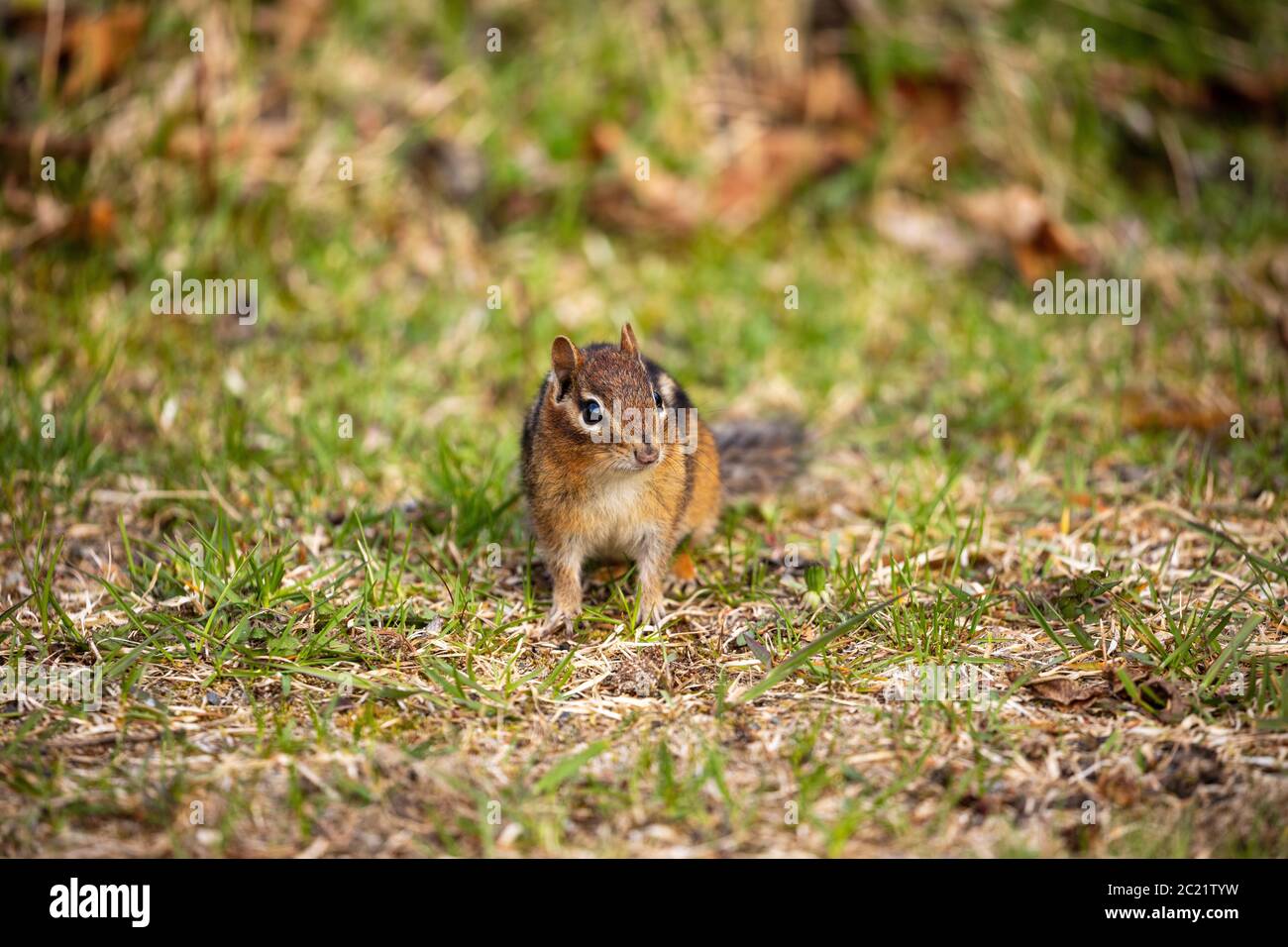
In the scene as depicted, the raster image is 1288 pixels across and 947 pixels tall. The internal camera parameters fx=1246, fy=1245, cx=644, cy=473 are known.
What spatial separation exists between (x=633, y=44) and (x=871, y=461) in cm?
338

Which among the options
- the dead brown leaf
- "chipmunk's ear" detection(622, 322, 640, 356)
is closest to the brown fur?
"chipmunk's ear" detection(622, 322, 640, 356)

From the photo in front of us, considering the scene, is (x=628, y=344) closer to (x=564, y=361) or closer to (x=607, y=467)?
(x=564, y=361)

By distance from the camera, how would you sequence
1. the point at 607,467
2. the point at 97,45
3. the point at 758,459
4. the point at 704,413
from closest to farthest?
the point at 607,467 < the point at 758,459 < the point at 704,413 < the point at 97,45

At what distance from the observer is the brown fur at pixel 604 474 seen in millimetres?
3584

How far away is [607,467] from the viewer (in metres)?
3.63

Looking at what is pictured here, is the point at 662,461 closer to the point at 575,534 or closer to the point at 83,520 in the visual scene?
the point at 575,534

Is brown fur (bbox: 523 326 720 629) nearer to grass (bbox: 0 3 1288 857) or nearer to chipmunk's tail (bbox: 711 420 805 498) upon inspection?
grass (bbox: 0 3 1288 857)

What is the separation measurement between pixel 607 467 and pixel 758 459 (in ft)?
3.75

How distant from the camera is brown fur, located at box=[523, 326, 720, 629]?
358 cm

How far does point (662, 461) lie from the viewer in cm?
378

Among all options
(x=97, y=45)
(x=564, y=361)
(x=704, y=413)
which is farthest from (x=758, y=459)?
(x=97, y=45)

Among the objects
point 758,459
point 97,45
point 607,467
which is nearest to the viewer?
point 607,467
